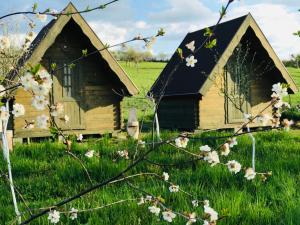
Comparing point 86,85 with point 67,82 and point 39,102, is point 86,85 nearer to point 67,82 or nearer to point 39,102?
point 67,82

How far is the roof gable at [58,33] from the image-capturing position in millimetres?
12766

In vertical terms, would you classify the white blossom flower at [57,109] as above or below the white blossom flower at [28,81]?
below

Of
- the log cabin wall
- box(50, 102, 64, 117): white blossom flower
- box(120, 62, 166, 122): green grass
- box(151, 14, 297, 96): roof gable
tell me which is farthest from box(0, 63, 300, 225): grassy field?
box(151, 14, 297, 96): roof gable

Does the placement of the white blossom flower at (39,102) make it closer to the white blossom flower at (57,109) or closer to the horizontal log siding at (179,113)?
the white blossom flower at (57,109)

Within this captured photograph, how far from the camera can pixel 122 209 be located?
5180 millimetres

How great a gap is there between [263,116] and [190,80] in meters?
13.2

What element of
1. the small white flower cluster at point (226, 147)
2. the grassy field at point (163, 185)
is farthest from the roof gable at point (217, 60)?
the small white flower cluster at point (226, 147)

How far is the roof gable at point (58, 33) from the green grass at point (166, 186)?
11.2ft

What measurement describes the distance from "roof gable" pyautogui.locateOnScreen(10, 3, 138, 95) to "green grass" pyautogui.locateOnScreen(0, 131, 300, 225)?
135 inches

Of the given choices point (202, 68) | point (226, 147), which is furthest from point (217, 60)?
point (226, 147)

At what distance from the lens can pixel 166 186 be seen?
21.0ft

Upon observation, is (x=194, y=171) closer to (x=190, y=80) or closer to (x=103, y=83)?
(x=103, y=83)

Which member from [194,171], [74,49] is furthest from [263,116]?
[74,49]

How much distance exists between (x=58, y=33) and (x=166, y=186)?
310 inches
